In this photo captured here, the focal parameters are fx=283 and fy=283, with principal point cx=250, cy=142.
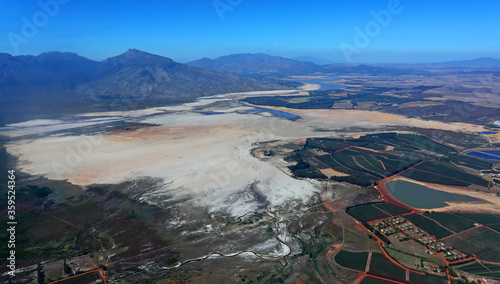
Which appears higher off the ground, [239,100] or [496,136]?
[239,100]

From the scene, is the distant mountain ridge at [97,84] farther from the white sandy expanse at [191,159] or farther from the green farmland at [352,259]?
the green farmland at [352,259]

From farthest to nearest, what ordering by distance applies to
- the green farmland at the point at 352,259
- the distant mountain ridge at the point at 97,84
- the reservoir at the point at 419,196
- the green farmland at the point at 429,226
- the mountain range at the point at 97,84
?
the distant mountain ridge at the point at 97,84 → the mountain range at the point at 97,84 → the reservoir at the point at 419,196 → the green farmland at the point at 429,226 → the green farmland at the point at 352,259

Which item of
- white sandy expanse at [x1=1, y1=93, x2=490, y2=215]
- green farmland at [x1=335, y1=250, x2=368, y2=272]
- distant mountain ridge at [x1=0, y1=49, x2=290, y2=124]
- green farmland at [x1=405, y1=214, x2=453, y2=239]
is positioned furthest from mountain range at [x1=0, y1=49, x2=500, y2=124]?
green farmland at [x1=405, y1=214, x2=453, y2=239]

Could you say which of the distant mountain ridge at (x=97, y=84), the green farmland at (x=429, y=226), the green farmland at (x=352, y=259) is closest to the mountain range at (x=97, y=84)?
the distant mountain ridge at (x=97, y=84)

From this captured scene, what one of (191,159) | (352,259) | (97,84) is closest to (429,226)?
(352,259)

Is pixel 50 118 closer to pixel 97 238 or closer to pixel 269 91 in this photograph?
pixel 97 238

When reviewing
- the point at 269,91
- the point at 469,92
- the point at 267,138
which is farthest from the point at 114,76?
the point at 469,92

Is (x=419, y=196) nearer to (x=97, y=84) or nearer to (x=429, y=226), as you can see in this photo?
(x=429, y=226)
